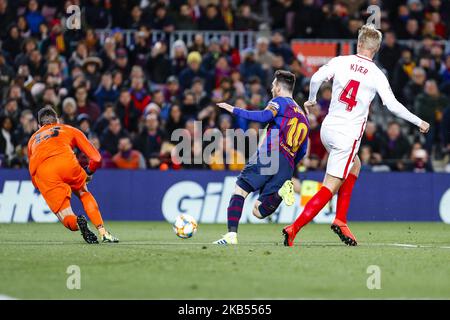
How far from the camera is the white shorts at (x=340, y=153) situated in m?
12.3

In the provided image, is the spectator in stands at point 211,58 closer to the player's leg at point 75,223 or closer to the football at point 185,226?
the football at point 185,226

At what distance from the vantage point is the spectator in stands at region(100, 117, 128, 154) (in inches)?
828

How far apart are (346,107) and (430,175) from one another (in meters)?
9.49

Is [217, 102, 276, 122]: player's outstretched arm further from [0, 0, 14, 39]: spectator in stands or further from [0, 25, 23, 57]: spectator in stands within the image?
[0, 0, 14, 39]: spectator in stands

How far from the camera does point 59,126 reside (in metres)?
13.3

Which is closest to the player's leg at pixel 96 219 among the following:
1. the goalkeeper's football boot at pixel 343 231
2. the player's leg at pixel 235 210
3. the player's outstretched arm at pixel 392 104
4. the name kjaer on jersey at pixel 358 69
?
the player's leg at pixel 235 210

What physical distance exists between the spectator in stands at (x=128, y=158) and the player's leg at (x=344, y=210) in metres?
8.72

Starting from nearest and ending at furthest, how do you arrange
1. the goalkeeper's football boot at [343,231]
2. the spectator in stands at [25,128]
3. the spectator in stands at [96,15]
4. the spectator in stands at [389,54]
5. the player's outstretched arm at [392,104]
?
the player's outstretched arm at [392,104]
the goalkeeper's football boot at [343,231]
the spectator in stands at [25,128]
the spectator in stands at [96,15]
the spectator in stands at [389,54]

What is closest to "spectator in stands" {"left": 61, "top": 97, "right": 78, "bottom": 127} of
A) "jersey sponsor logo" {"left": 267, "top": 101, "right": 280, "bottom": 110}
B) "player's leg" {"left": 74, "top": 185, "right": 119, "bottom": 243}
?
"player's leg" {"left": 74, "top": 185, "right": 119, "bottom": 243}

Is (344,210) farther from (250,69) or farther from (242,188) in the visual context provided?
(250,69)

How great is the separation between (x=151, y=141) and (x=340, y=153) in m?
9.40

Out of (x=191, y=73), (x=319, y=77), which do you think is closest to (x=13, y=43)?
(x=191, y=73)

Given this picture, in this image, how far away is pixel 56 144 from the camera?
1314cm
